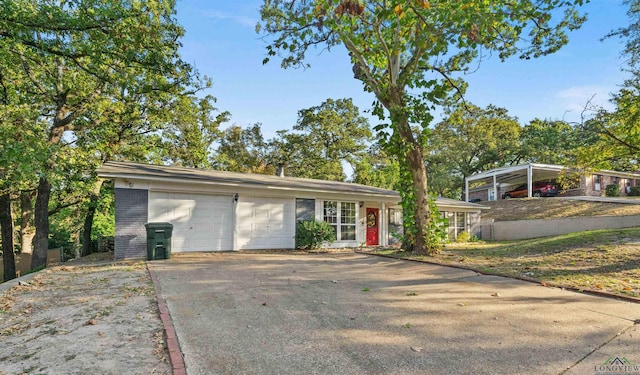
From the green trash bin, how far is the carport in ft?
77.8

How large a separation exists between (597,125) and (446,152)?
22.9 m

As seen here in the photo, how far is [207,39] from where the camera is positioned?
11.6 meters

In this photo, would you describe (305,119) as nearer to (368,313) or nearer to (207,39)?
(207,39)

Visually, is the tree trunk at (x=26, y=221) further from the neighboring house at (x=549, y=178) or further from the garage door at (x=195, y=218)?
the neighboring house at (x=549, y=178)

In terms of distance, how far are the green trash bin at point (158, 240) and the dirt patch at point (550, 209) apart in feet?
68.6

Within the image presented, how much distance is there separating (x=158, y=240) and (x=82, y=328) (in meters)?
6.11

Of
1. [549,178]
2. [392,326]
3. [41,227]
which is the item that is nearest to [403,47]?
[392,326]

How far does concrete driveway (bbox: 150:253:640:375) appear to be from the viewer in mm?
3162

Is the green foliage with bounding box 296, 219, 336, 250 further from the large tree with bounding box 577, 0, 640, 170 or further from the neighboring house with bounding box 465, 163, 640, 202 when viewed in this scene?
the neighboring house with bounding box 465, 163, 640, 202

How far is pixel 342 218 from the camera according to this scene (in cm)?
1520

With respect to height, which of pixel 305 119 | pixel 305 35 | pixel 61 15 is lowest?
pixel 61 15

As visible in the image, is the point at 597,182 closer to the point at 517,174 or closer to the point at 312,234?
the point at 517,174

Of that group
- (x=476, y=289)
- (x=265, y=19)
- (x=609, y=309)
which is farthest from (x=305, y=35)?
(x=609, y=309)

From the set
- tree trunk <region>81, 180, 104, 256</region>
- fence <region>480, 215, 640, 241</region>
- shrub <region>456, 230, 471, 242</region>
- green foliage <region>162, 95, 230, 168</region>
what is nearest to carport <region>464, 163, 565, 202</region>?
fence <region>480, 215, 640, 241</region>
